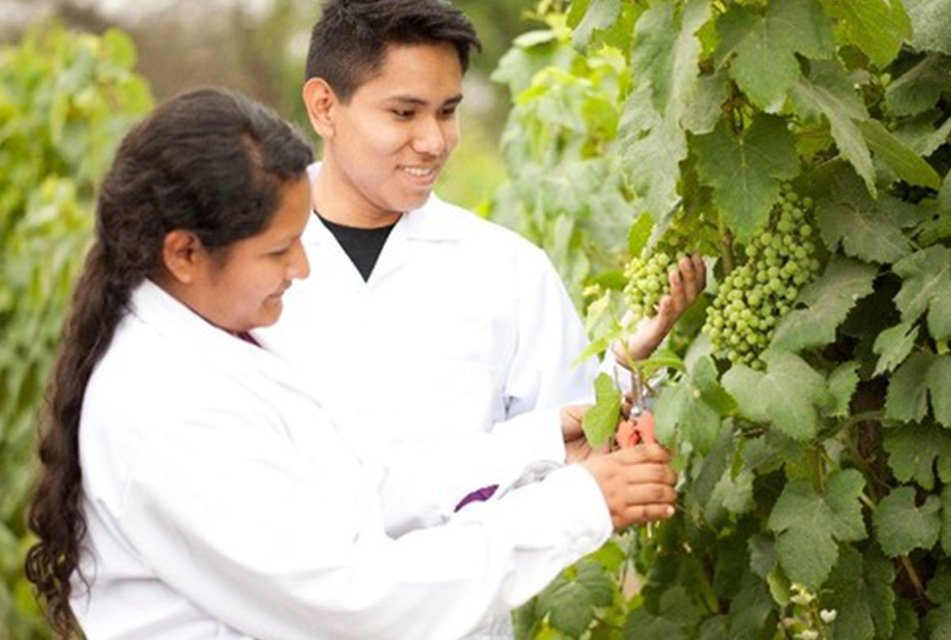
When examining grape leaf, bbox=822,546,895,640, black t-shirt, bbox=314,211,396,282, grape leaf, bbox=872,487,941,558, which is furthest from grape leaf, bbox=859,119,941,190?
black t-shirt, bbox=314,211,396,282

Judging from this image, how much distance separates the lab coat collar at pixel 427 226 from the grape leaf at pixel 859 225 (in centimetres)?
84

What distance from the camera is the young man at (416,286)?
131 inches

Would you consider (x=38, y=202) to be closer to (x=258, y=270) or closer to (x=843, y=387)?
(x=258, y=270)

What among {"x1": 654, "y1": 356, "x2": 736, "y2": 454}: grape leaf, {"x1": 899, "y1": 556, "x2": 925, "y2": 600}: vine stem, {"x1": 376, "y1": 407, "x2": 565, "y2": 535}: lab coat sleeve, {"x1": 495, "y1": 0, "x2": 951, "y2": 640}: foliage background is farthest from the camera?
{"x1": 376, "y1": 407, "x2": 565, "y2": 535}: lab coat sleeve

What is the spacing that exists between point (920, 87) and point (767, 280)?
373 millimetres

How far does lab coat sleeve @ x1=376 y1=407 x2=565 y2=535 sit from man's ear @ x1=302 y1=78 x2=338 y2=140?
0.71m

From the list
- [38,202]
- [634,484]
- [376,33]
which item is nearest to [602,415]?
[634,484]

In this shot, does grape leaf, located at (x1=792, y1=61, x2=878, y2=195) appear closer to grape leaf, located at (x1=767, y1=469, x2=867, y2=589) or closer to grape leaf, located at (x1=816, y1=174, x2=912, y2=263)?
grape leaf, located at (x1=816, y1=174, x2=912, y2=263)

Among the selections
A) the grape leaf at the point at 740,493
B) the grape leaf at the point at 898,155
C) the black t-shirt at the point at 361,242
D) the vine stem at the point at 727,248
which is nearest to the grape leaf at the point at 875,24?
the grape leaf at the point at 898,155

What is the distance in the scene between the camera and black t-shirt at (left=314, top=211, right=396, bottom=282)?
3.46 metres

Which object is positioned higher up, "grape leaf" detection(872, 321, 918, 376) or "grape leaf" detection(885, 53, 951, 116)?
"grape leaf" detection(885, 53, 951, 116)

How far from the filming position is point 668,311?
9.93ft

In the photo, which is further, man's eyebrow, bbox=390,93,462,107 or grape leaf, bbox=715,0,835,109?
man's eyebrow, bbox=390,93,462,107

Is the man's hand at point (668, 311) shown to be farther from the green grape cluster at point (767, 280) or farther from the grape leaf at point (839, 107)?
the grape leaf at point (839, 107)
